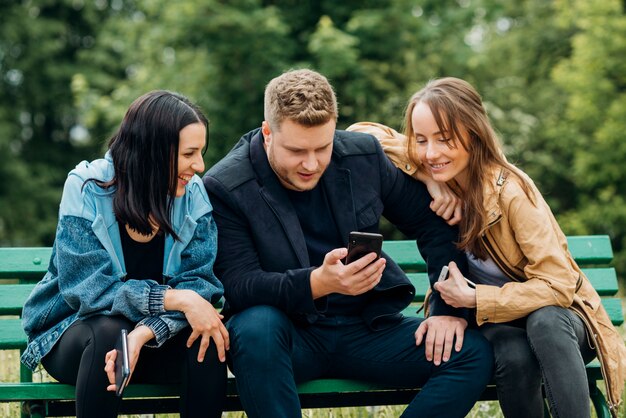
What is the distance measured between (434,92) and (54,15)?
19.0 metres

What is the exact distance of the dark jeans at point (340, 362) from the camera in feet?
10.8

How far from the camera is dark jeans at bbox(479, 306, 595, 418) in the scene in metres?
3.32

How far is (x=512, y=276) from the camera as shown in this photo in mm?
3682

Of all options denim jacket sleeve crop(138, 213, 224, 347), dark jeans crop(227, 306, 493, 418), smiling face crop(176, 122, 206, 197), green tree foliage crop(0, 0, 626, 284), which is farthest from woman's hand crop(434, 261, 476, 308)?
green tree foliage crop(0, 0, 626, 284)

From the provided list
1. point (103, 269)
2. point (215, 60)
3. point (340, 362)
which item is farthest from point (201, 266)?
point (215, 60)

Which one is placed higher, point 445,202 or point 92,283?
point 445,202

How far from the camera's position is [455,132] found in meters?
3.69

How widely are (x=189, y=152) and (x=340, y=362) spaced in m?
0.95

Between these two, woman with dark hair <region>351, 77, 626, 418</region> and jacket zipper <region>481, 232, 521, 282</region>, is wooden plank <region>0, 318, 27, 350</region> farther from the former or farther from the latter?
jacket zipper <region>481, 232, 521, 282</region>

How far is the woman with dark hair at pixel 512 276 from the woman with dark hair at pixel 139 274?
89cm

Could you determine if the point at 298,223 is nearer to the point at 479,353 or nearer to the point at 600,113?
the point at 479,353

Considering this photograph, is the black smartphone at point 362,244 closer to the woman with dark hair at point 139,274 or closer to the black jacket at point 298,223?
the black jacket at point 298,223

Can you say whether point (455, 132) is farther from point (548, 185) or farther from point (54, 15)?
point (54, 15)

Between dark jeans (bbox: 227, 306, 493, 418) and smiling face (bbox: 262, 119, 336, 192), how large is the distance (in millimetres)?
518
